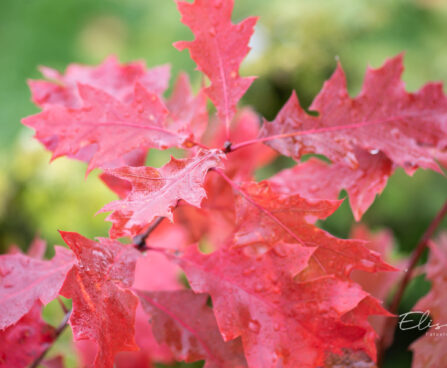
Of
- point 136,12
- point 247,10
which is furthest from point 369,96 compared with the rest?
point 136,12

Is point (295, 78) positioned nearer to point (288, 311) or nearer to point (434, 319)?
point (434, 319)

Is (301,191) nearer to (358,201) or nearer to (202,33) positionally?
(358,201)

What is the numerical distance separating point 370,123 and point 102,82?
0.39m

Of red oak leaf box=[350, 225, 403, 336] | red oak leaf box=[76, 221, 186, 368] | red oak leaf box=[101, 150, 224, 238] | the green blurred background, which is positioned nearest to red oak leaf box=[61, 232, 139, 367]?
red oak leaf box=[101, 150, 224, 238]

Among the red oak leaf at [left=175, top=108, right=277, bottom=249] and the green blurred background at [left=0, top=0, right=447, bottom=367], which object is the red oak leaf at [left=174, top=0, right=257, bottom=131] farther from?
the green blurred background at [left=0, top=0, right=447, bottom=367]

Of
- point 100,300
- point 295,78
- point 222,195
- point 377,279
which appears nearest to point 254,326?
point 100,300

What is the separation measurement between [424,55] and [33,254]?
2.12 m

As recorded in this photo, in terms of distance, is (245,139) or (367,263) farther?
(245,139)

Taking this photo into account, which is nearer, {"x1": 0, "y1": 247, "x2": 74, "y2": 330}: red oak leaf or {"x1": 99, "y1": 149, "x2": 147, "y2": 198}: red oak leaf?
{"x1": 0, "y1": 247, "x2": 74, "y2": 330}: red oak leaf

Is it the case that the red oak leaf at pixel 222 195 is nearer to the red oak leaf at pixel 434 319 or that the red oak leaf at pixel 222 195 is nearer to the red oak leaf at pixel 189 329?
the red oak leaf at pixel 189 329

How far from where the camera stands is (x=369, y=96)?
0.56 meters

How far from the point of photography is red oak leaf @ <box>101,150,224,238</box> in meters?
0.39

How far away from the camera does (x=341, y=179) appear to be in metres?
0.56

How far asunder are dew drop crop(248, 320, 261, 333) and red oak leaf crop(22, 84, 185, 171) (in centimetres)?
21
